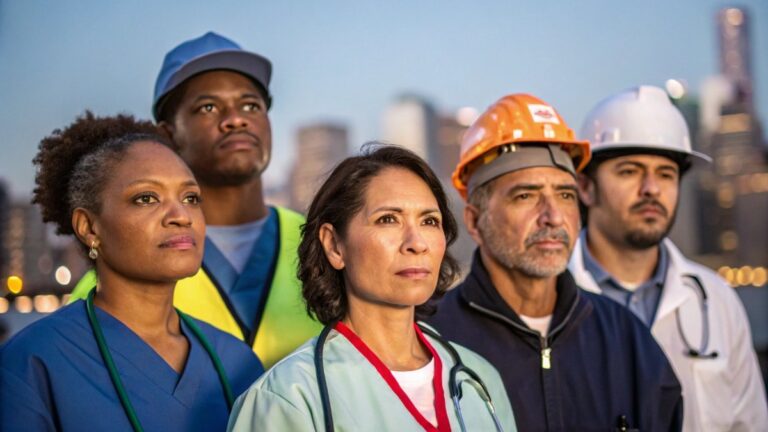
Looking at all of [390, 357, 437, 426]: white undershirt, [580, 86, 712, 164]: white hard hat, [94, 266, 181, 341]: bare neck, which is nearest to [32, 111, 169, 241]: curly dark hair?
[94, 266, 181, 341]: bare neck

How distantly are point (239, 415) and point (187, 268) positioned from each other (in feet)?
2.18

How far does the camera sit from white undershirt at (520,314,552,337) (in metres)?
3.79

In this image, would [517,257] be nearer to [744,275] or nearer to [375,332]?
[375,332]

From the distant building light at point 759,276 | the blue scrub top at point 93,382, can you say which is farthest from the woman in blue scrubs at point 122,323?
the distant building light at point 759,276

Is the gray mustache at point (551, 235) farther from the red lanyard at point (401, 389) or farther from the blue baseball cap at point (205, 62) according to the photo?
the blue baseball cap at point (205, 62)

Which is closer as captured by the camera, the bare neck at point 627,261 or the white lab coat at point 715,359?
the white lab coat at point 715,359

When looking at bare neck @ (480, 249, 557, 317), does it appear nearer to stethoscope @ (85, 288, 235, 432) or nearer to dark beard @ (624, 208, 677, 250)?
dark beard @ (624, 208, 677, 250)

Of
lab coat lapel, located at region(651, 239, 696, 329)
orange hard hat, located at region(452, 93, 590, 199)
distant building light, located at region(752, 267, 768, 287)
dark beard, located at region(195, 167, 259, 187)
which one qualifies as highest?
orange hard hat, located at region(452, 93, 590, 199)

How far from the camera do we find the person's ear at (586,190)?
4711 mm

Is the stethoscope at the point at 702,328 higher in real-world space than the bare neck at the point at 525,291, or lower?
lower

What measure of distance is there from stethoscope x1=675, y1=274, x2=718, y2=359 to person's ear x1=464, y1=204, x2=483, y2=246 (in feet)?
3.57

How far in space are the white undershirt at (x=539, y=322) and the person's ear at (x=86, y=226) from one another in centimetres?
172

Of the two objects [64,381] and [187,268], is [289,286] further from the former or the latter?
[64,381]

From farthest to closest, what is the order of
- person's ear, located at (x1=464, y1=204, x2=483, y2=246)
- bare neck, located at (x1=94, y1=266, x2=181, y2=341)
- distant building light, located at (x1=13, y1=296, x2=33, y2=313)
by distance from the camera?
1. distant building light, located at (x1=13, y1=296, x2=33, y2=313)
2. person's ear, located at (x1=464, y1=204, x2=483, y2=246)
3. bare neck, located at (x1=94, y1=266, x2=181, y2=341)
